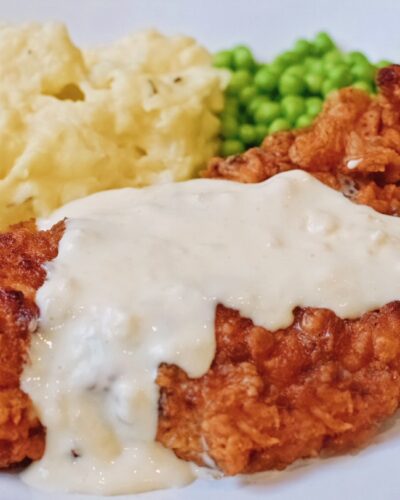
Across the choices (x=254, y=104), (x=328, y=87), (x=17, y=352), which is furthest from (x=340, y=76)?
(x=17, y=352)

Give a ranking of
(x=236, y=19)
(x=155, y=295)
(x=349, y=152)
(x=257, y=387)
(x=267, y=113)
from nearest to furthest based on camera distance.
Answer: (x=257, y=387) < (x=155, y=295) < (x=349, y=152) < (x=267, y=113) < (x=236, y=19)

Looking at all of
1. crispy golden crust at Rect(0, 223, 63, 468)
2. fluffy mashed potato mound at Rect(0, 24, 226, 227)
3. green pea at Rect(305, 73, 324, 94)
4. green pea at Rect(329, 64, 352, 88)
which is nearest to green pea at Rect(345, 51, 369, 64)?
green pea at Rect(329, 64, 352, 88)

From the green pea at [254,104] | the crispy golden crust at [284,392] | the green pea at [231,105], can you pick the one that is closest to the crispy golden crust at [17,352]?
the crispy golden crust at [284,392]

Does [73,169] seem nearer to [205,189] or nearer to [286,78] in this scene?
[205,189]

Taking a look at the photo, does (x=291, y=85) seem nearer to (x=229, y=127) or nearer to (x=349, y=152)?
(x=229, y=127)

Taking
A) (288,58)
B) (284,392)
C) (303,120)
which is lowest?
(284,392)
